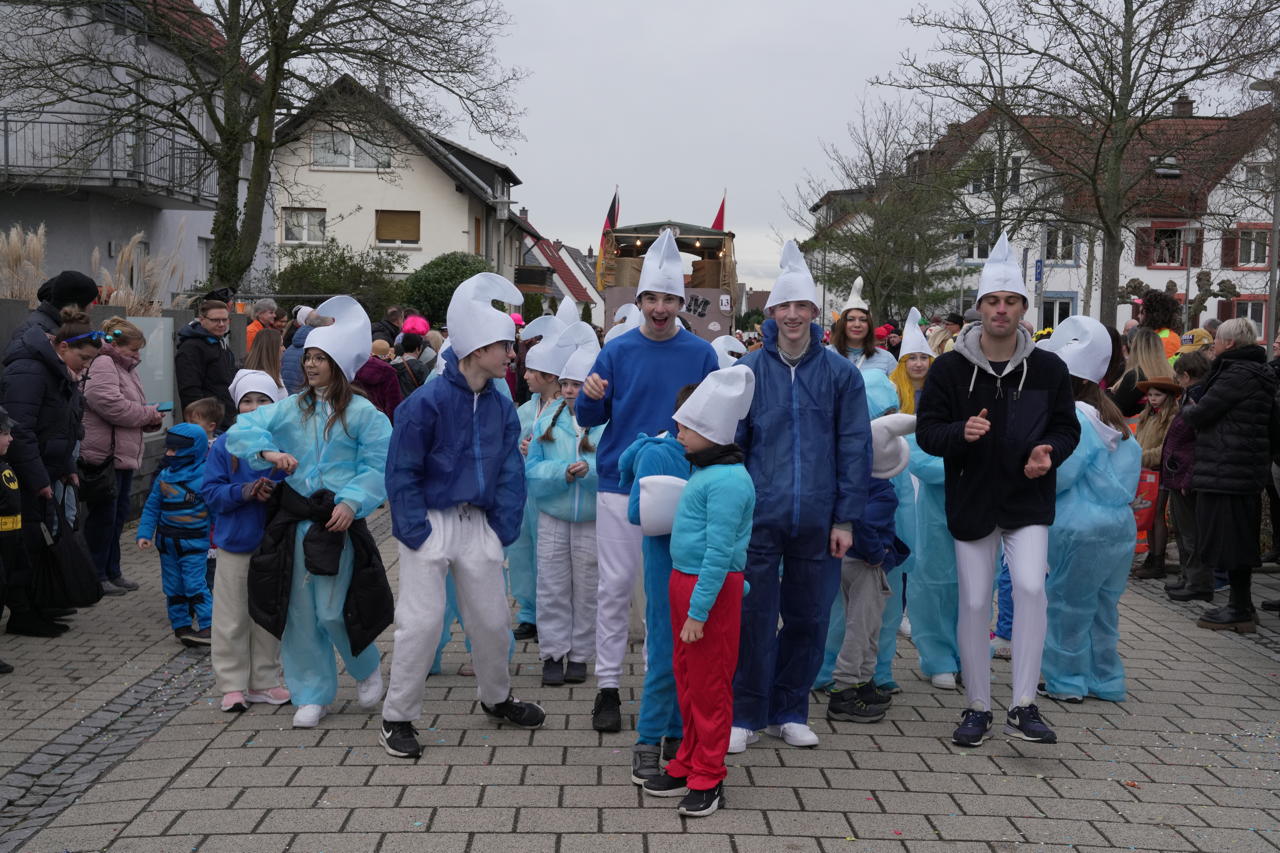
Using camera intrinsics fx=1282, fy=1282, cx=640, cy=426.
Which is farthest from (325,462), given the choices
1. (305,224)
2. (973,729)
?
(305,224)

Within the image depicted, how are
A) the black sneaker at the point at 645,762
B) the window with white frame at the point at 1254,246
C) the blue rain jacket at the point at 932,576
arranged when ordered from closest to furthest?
the black sneaker at the point at 645,762 < the blue rain jacket at the point at 932,576 < the window with white frame at the point at 1254,246

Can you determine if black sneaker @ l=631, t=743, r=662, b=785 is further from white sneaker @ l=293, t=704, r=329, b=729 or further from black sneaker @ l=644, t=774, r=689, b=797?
white sneaker @ l=293, t=704, r=329, b=729

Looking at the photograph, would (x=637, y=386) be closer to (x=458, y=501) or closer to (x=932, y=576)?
(x=458, y=501)

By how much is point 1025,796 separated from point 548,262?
6655 centimetres

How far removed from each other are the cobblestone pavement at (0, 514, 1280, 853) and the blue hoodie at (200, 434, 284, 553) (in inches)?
32.3

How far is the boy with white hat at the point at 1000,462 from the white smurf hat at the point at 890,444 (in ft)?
0.28

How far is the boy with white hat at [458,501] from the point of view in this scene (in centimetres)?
538

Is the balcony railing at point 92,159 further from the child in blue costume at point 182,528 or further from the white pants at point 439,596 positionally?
the white pants at point 439,596

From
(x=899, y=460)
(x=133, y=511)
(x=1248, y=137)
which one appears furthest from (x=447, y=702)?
(x=1248, y=137)

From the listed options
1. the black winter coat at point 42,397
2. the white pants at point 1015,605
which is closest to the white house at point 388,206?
the black winter coat at point 42,397

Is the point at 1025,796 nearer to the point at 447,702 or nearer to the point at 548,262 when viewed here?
the point at 447,702

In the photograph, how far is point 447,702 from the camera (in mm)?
6250

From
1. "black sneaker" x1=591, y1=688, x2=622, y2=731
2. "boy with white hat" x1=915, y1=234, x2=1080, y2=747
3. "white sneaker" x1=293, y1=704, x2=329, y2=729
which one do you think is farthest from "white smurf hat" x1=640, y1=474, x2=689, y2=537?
"white sneaker" x1=293, y1=704, x2=329, y2=729

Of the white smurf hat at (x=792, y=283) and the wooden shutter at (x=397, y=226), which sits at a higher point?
the wooden shutter at (x=397, y=226)
